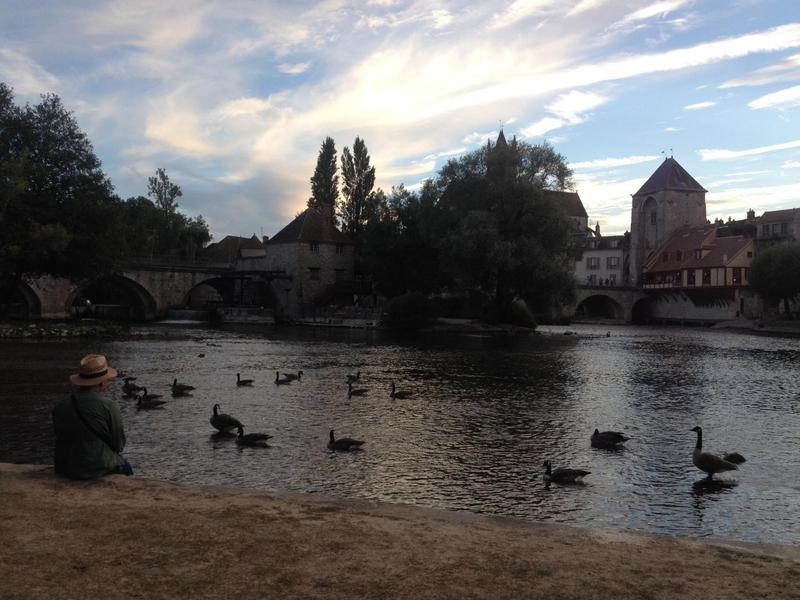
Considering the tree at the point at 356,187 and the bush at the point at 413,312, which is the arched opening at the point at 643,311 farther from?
the bush at the point at 413,312

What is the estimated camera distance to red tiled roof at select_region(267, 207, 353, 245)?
294 ft

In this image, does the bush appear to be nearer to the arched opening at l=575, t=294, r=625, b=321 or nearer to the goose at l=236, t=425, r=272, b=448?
the arched opening at l=575, t=294, r=625, b=321

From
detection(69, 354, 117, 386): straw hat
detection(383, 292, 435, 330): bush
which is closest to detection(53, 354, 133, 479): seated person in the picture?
detection(69, 354, 117, 386): straw hat

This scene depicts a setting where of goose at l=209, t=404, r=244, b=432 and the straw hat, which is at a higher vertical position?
the straw hat

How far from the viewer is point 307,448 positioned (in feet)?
51.5

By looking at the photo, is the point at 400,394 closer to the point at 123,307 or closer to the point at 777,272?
the point at 777,272

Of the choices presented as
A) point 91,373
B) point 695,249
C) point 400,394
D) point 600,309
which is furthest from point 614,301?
point 91,373

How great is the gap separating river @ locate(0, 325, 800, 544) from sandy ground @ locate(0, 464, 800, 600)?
3186mm

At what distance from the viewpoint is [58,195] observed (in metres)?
50.5

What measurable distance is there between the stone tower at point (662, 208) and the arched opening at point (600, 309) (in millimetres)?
7759

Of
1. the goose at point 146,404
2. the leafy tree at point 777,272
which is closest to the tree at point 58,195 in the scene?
the goose at point 146,404

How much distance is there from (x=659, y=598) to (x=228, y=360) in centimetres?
3227

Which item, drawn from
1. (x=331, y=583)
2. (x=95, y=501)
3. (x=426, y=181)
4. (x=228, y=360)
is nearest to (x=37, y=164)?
(x=228, y=360)

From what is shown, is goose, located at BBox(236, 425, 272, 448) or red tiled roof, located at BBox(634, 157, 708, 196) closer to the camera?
goose, located at BBox(236, 425, 272, 448)
